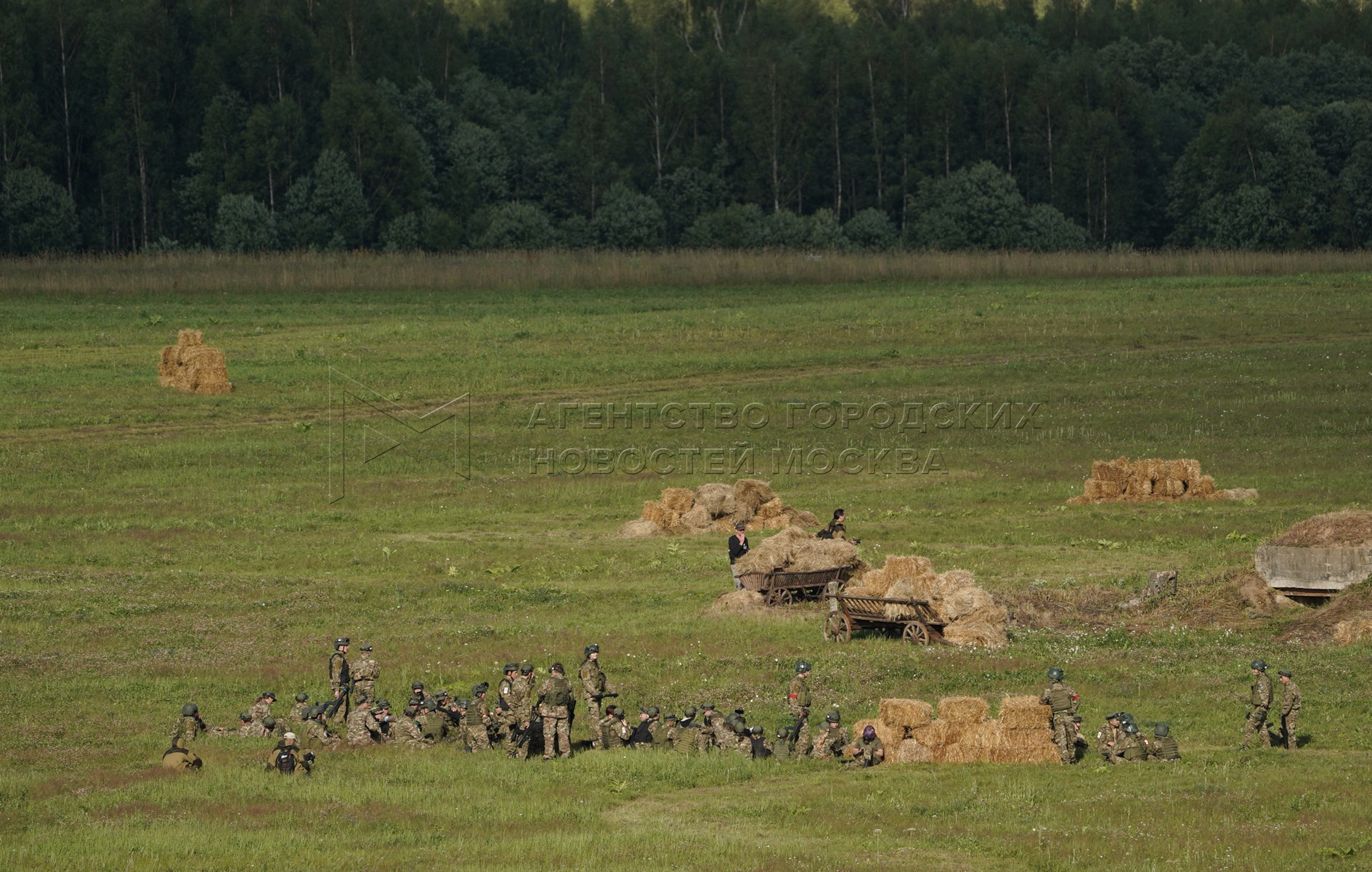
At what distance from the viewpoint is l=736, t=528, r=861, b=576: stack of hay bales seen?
34.7 metres

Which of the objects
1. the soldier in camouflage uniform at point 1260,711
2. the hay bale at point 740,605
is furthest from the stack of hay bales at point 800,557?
the soldier in camouflage uniform at point 1260,711

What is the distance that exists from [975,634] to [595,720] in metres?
7.53

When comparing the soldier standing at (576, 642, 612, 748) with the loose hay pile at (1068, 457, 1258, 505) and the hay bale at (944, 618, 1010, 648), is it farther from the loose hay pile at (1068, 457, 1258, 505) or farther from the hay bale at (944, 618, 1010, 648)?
the loose hay pile at (1068, 457, 1258, 505)

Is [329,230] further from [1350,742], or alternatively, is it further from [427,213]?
[1350,742]

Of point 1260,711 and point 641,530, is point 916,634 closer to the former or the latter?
point 1260,711

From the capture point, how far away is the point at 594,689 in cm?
2622

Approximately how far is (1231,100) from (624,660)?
117 m

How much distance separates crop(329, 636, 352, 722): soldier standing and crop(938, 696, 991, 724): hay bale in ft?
29.5

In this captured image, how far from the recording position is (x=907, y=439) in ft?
186

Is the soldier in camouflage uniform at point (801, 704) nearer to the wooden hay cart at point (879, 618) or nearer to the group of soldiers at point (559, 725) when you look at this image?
the group of soldiers at point (559, 725)

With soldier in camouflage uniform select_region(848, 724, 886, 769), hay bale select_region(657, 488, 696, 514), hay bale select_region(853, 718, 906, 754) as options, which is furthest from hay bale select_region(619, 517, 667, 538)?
soldier in camouflage uniform select_region(848, 724, 886, 769)

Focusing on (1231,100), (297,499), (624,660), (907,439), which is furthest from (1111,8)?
(624,660)

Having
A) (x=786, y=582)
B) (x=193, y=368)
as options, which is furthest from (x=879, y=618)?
(x=193, y=368)

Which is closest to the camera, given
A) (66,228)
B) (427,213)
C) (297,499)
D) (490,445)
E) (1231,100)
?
(297,499)
